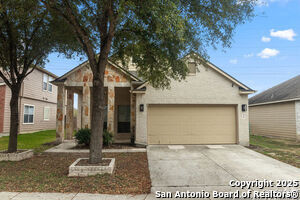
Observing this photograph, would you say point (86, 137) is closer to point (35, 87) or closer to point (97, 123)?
point (97, 123)

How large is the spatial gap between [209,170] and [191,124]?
191 inches

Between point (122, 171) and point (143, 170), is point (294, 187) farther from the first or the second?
point (122, 171)

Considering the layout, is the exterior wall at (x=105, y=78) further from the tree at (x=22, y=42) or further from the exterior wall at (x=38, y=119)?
the exterior wall at (x=38, y=119)

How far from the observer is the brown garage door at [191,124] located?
10.7 m

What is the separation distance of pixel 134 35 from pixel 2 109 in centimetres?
1304

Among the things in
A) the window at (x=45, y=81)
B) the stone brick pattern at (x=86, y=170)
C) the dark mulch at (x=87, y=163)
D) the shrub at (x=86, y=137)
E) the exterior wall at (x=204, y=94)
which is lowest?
the stone brick pattern at (x=86, y=170)

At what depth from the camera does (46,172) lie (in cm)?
571

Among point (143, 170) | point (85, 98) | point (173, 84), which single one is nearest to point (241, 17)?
point (173, 84)

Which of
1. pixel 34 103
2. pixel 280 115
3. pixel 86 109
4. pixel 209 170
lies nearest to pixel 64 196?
pixel 209 170

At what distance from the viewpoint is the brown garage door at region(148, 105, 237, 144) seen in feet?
35.0

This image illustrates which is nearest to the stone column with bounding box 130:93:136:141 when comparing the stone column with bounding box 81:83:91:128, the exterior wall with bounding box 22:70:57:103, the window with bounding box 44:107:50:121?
the stone column with bounding box 81:83:91:128

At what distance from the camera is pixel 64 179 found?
5.07 metres

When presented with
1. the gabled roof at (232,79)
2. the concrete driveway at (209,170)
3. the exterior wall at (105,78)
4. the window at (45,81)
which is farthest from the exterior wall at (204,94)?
the window at (45,81)

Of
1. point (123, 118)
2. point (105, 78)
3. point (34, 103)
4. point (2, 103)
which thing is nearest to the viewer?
point (105, 78)
